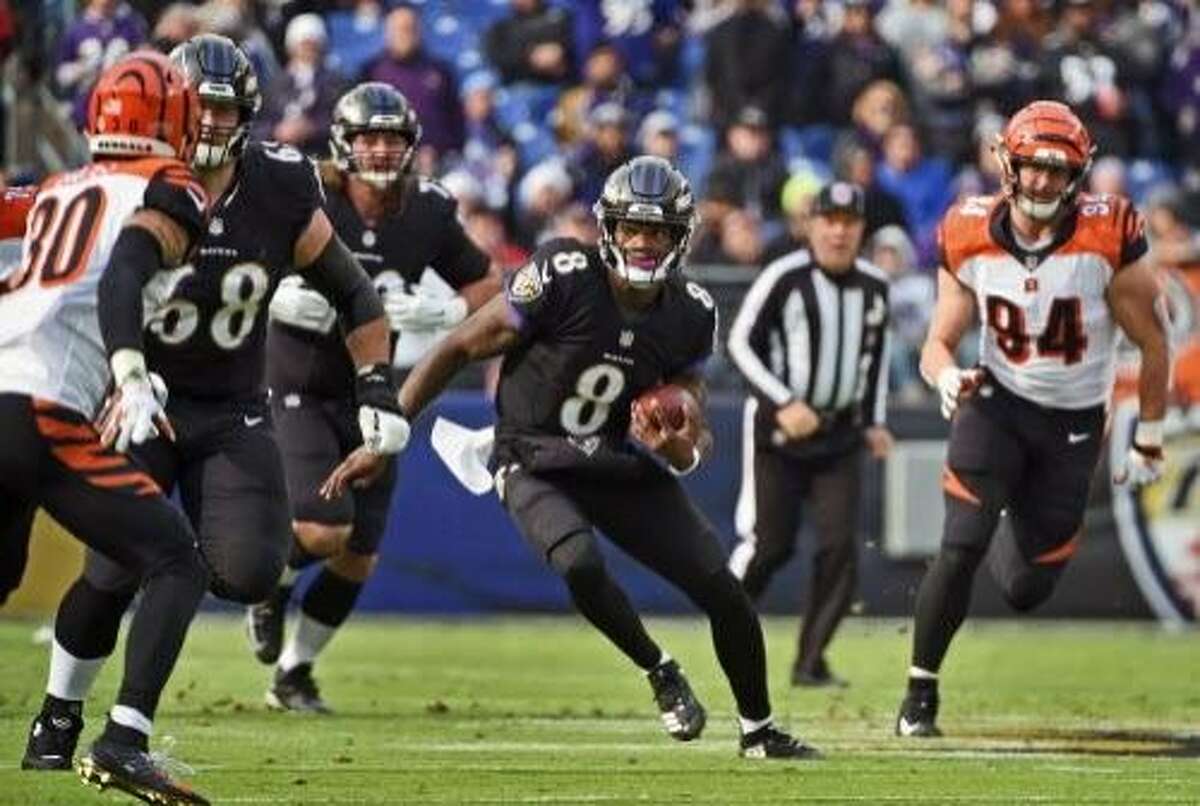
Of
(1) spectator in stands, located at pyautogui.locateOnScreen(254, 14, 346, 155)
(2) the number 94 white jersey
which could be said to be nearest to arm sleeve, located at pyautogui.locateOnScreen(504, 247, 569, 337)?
(2) the number 94 white jersey

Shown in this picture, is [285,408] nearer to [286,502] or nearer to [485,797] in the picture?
[286,502]

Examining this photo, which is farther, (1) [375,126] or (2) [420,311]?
(2) [420,311]

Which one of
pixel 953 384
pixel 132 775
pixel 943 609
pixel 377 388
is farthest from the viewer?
pixel 943 609

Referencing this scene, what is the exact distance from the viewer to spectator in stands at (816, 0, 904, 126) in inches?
712

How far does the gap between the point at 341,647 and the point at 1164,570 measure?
429cm

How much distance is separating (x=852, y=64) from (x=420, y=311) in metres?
8.10

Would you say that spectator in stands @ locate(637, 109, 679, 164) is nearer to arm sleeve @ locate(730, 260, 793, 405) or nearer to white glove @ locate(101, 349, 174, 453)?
arm sleeve @ locate(730, 260, 793, 405)

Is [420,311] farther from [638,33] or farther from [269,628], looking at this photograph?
[638,33]

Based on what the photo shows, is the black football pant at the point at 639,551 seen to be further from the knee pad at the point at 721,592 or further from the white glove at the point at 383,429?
the white glove at the point at 383,429

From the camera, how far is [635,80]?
18250 mm

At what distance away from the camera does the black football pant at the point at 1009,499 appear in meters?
9.72

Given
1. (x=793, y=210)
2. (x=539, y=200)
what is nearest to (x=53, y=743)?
(x=539, y=200)

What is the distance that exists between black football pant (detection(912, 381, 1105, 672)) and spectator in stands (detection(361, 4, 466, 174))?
733 cm

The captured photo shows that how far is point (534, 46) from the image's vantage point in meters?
18.0
